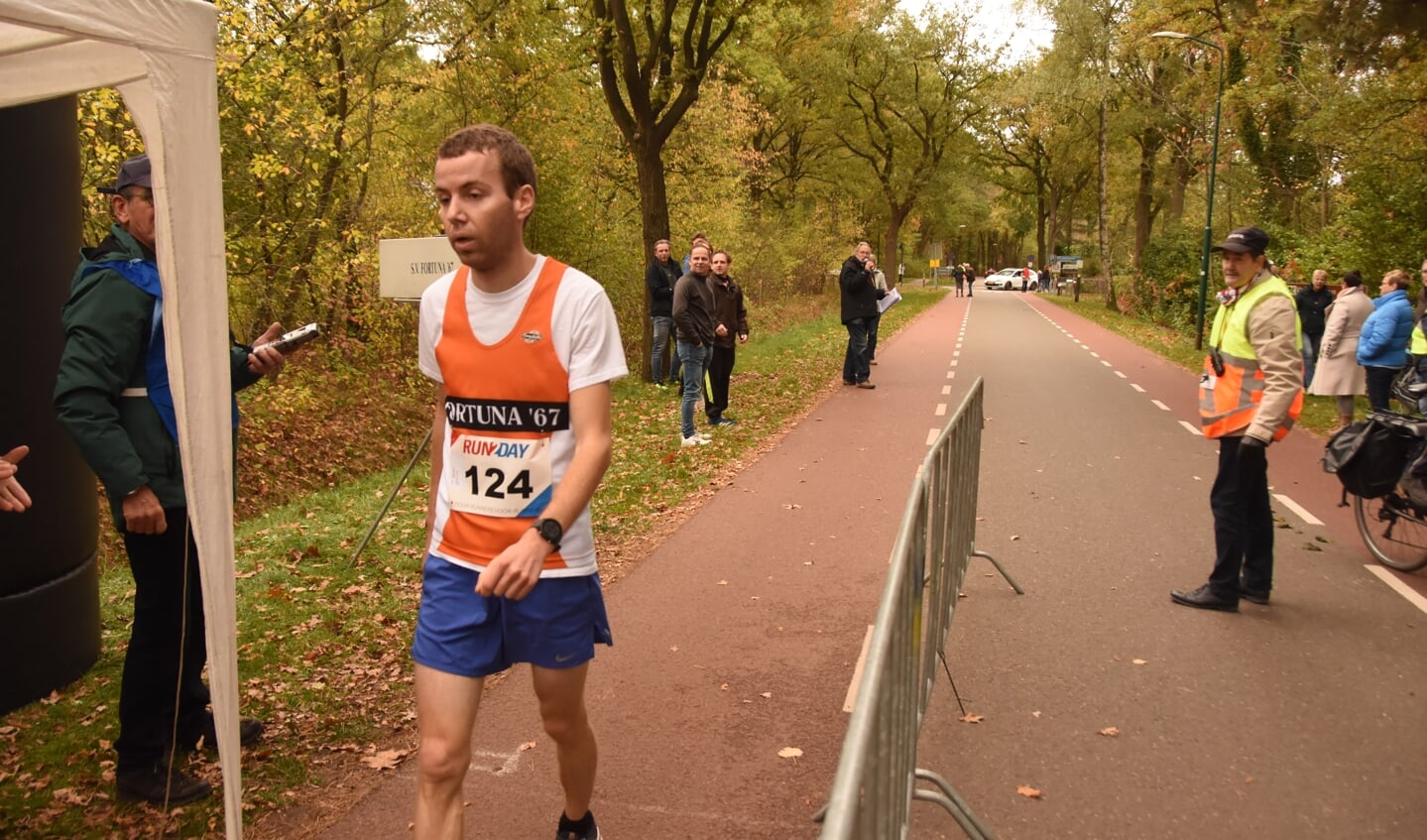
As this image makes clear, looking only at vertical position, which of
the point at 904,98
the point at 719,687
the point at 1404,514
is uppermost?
the point at 904,98

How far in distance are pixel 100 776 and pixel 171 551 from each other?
0.99 metres

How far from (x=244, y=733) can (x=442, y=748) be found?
2106mm

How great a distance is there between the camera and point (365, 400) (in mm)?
15117

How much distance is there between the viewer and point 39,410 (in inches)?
174

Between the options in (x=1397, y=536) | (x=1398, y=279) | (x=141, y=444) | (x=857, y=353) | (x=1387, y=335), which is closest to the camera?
(x=141, y=444)

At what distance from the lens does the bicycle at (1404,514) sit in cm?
620

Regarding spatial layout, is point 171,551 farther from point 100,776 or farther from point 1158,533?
point 1158,533

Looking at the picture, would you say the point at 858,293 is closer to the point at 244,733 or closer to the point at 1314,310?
the point at 1314,310

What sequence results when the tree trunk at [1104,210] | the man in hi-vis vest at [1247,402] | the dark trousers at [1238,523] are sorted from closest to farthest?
1. the man in hi-vis vest at [1247,402]
2. the dark trousers at [1238,523]
3. the tree trunk at [1104,210]

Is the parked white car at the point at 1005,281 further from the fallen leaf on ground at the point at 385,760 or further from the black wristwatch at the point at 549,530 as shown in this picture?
the black wristwatch at the point at 549,530

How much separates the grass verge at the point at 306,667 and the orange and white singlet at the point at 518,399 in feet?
5.49

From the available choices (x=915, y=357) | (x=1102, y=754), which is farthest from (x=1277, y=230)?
(x=1102, y=754)

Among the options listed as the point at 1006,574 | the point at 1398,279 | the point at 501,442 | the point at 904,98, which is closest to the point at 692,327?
the point at 1006,574

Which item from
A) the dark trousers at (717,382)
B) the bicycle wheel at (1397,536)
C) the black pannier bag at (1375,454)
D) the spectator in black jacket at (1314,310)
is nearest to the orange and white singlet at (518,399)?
the black pannier bag at (1375,454)
